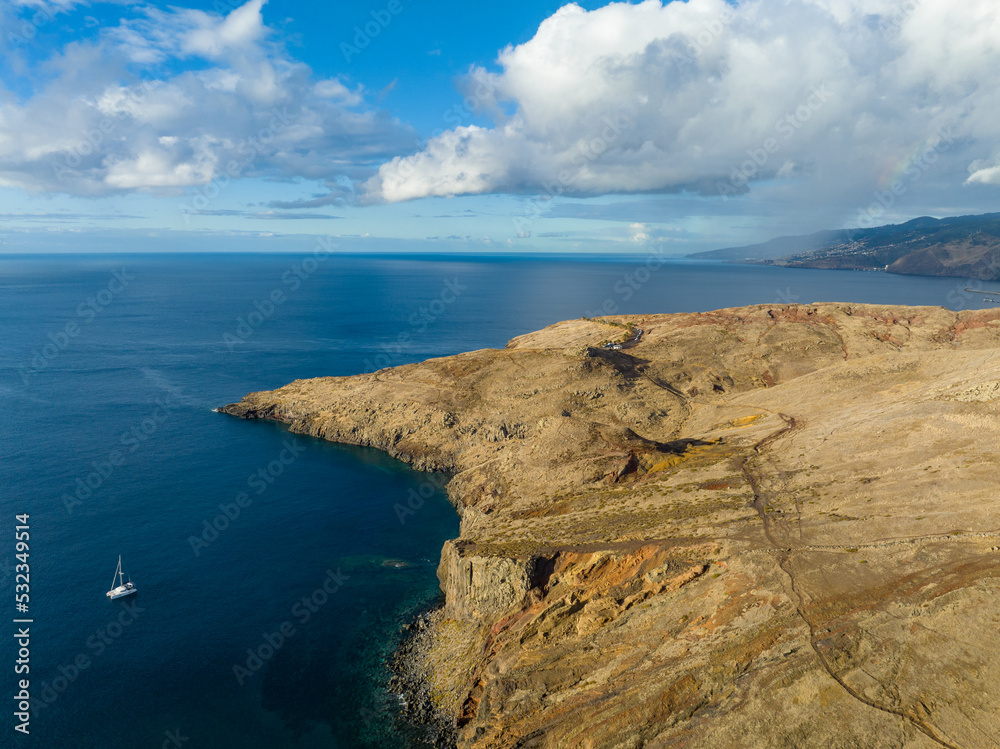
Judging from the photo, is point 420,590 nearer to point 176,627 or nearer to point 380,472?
point 176,627

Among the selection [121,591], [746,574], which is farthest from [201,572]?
[746,574]

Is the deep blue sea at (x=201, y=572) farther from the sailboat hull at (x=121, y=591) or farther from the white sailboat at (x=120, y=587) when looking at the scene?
the white sailboat at (x=120, y=587)

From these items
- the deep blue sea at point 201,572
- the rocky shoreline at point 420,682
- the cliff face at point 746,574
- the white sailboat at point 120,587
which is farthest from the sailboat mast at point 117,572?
the cliff face at point 746,574

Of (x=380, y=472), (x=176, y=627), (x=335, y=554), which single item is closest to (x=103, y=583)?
(x=176, y=627)

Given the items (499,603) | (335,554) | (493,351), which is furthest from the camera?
(493,351)

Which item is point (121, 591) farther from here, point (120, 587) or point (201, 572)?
point (201, 572)

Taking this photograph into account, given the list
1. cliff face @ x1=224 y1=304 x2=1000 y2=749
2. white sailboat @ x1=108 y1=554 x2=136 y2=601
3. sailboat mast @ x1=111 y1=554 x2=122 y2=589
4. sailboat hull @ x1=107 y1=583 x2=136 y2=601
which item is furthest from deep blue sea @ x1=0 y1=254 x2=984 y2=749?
cliff face @ x1=224 y1=304 x2=1000 y2=749
